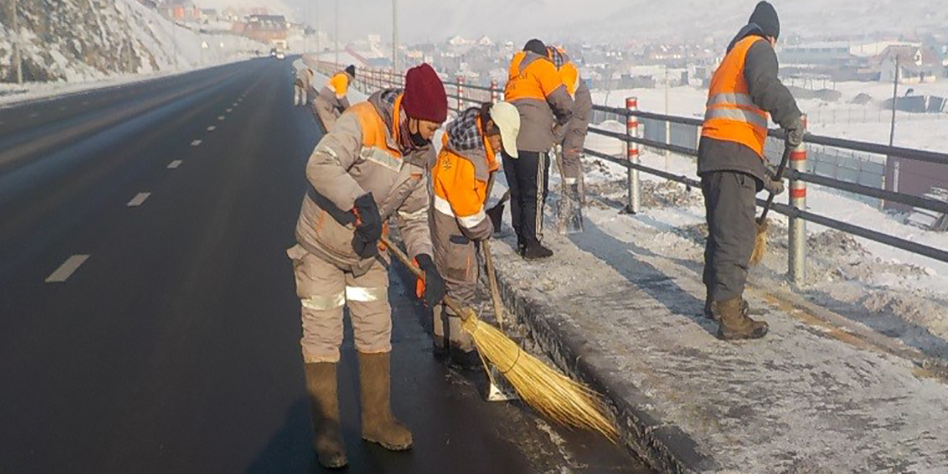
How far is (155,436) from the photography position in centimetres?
493

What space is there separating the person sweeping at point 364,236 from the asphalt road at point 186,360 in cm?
26

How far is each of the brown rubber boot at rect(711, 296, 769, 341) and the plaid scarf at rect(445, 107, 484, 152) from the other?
1632 millimetres

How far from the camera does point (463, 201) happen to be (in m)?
5.85

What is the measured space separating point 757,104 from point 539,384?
1943mm

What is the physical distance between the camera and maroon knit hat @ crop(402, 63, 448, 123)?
428cm

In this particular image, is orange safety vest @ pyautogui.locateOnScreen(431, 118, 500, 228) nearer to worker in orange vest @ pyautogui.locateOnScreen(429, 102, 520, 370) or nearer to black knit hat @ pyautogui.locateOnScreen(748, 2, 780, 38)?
worker in orange vest @ pyautogui.locateOnScreen(429, 102, 520, 370)

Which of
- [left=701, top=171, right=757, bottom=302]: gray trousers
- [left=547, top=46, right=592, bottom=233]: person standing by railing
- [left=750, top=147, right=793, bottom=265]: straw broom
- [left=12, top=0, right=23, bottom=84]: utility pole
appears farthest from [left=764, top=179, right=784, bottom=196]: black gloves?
[left=12, top=0, right=23, bottom=84]: utility pole

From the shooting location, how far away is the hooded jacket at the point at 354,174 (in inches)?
167

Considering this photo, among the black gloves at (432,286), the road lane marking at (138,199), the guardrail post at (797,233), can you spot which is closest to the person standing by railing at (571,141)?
the guardrail post at (797,233)

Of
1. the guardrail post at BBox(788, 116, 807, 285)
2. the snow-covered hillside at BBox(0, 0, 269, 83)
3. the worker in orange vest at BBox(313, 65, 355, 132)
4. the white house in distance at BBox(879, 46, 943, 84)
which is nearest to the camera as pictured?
the guardrail post at BBox(788, 116, 807, 285)

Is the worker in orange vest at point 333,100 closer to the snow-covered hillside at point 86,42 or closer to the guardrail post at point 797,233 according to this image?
the guardrail post at point 797,233

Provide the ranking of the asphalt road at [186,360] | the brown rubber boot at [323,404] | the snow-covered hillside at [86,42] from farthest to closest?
1. the snow-covered hillside at [86,42]
2. the asphalt road at [186,360]
3. the brown rubber boot at [323,404]

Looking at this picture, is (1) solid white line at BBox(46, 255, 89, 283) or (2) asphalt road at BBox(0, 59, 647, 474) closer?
(2) asphalt road at BBox(0, 59, 647, 474)

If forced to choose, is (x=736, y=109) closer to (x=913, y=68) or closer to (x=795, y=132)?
(x=795, y=132)
